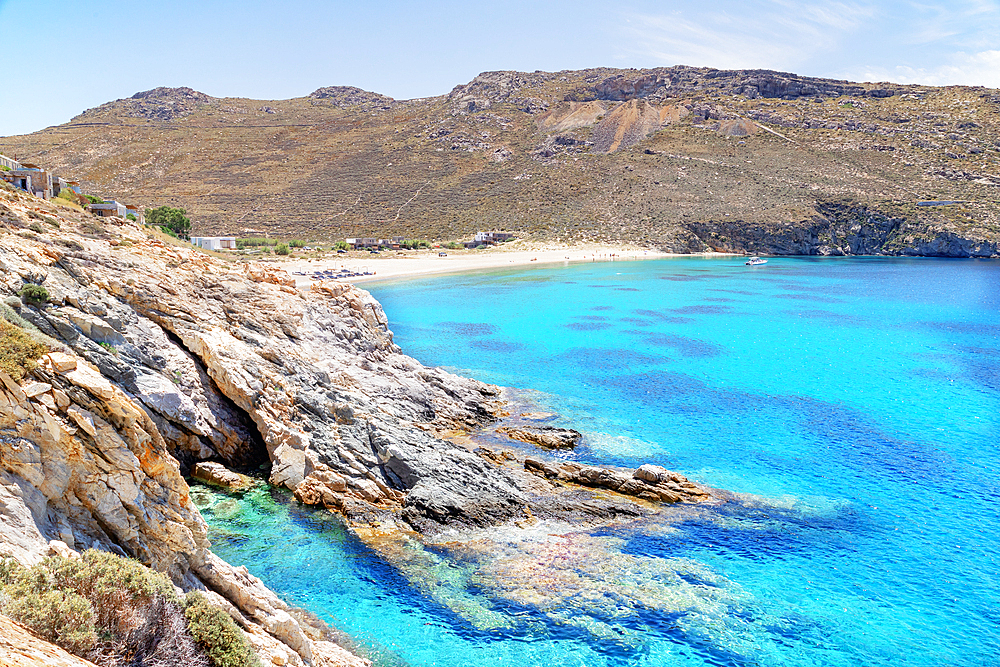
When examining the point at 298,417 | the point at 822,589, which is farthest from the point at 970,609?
the point at 298,417

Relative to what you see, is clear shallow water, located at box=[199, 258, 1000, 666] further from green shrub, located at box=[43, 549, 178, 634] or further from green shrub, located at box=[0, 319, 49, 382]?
green shrub, located at box=[0, 319, 49, 382]

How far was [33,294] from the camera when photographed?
13.0 meters

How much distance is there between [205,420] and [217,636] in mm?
10962

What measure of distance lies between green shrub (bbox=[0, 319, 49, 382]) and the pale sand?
48689 millimetres

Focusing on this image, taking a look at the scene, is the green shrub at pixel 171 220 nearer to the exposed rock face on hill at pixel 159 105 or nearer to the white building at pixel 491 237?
the white building at pixel 491 237

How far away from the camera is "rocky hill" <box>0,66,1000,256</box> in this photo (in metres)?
94.6

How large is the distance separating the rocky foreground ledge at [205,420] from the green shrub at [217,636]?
30.4 inches

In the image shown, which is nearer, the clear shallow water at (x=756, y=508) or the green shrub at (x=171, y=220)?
the clear shallow water at (x=756, y=508)

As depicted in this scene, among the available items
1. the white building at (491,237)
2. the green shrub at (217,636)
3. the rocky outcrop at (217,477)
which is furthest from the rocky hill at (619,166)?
the green shrub at (217,636)

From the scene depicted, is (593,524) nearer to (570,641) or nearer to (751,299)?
(570,641)

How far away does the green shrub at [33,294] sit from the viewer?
12852mm

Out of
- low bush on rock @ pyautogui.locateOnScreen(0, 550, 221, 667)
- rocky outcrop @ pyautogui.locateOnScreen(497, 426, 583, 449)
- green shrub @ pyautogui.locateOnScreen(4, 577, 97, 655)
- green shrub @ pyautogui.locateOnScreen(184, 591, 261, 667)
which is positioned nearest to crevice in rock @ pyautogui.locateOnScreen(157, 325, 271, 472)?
rocky outcrop @ pyautogui.locateOnScreen(497, 426, 583, 449)

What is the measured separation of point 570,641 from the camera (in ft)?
35.6

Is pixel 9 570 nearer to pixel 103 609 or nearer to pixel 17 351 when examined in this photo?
pixel 103 609
